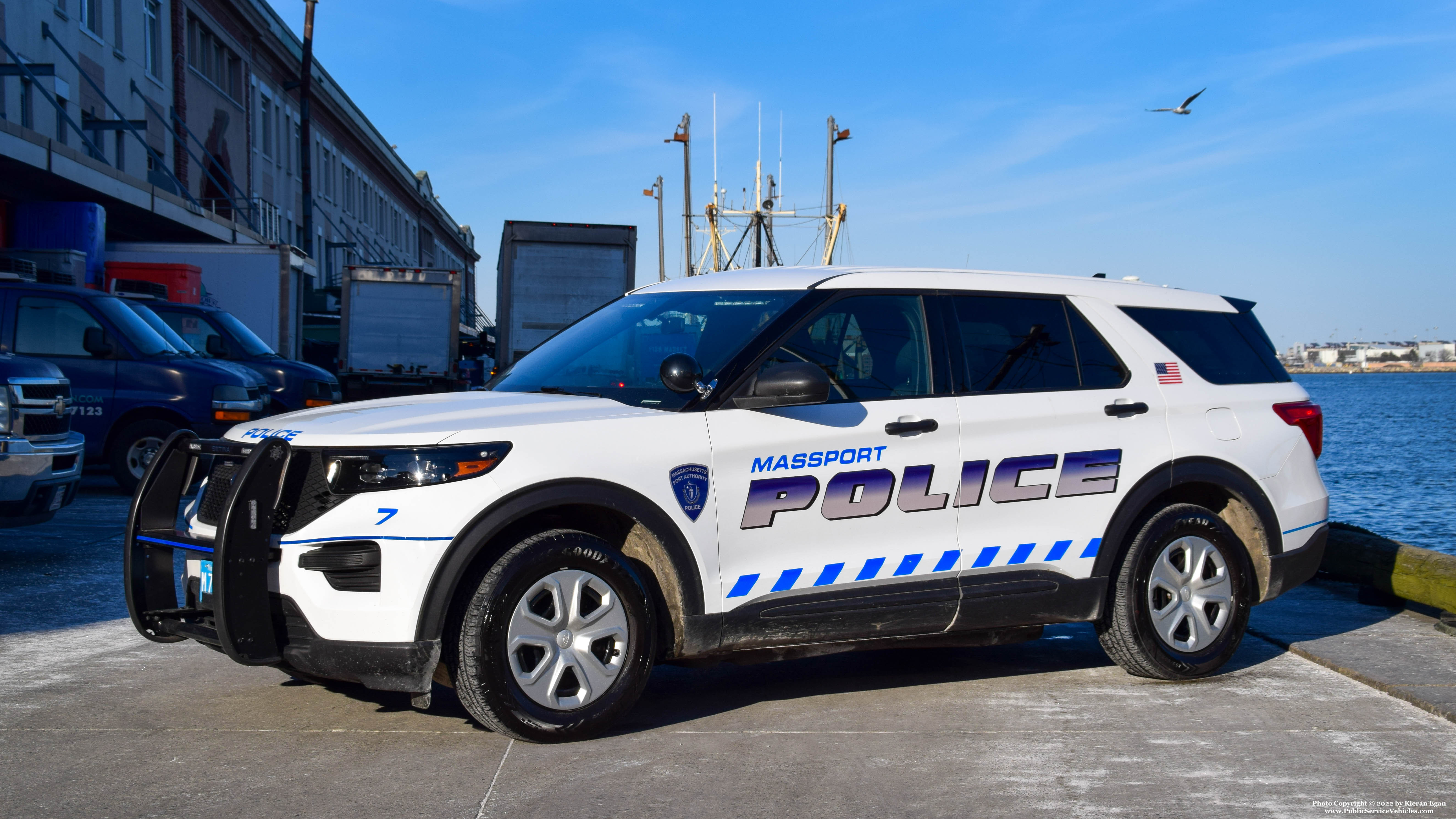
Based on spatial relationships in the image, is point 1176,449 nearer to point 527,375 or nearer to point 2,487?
point 527,375

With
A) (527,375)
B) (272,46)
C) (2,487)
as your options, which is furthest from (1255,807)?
(272,46)

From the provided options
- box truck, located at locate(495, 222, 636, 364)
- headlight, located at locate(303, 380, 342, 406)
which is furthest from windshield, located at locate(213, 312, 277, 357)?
box truck, located at locate(495, 222, 636, 364)

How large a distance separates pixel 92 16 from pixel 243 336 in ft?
51.1

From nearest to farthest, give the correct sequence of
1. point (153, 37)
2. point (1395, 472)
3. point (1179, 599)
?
1. point (1179, 599)
2. point (1395, 472)
3. point (153, 37)

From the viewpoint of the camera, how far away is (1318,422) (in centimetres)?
630

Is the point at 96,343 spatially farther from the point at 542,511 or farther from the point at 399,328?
the point at 399,328

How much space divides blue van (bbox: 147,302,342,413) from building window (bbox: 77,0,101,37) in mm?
14655

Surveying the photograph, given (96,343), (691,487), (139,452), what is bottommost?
(139,452)

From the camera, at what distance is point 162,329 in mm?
14203

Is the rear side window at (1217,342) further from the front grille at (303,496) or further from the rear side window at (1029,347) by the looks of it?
the front grille at (303,496)

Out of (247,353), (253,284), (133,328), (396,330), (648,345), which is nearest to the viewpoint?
(648,345)

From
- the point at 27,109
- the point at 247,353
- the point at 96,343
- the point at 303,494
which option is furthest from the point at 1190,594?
the point at 27,109

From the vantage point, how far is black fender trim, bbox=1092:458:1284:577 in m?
5.66

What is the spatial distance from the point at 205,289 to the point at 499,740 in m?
18.9
